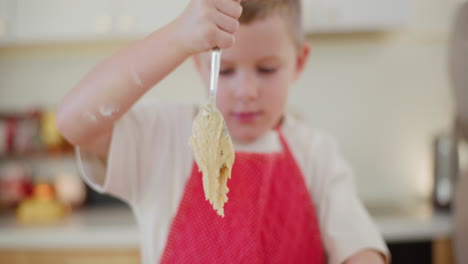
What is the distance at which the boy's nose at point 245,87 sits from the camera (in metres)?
0.63

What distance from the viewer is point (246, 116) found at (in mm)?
681

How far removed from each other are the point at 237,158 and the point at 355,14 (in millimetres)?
1159

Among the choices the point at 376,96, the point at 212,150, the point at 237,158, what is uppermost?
the point at 212,150

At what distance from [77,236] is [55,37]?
2.64ft

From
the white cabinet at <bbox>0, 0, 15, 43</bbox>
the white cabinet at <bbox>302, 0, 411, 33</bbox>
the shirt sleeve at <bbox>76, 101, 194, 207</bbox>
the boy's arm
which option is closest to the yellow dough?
the boy's arm

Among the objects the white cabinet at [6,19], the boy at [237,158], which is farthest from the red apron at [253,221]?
the white cabinet at [6,19]

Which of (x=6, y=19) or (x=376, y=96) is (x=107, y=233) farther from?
(x=376, y=96)

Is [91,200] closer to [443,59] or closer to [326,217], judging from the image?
[326,217]

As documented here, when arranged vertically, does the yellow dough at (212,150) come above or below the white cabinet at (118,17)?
above

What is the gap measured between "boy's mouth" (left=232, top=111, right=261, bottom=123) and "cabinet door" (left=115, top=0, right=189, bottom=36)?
1.12 meters

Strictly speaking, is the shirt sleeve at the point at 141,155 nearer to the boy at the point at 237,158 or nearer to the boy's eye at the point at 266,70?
the boy at the point at 237,158

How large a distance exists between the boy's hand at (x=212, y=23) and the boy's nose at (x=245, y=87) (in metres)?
0.14

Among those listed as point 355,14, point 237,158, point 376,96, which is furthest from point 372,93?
point 237,158

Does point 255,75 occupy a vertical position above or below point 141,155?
above
